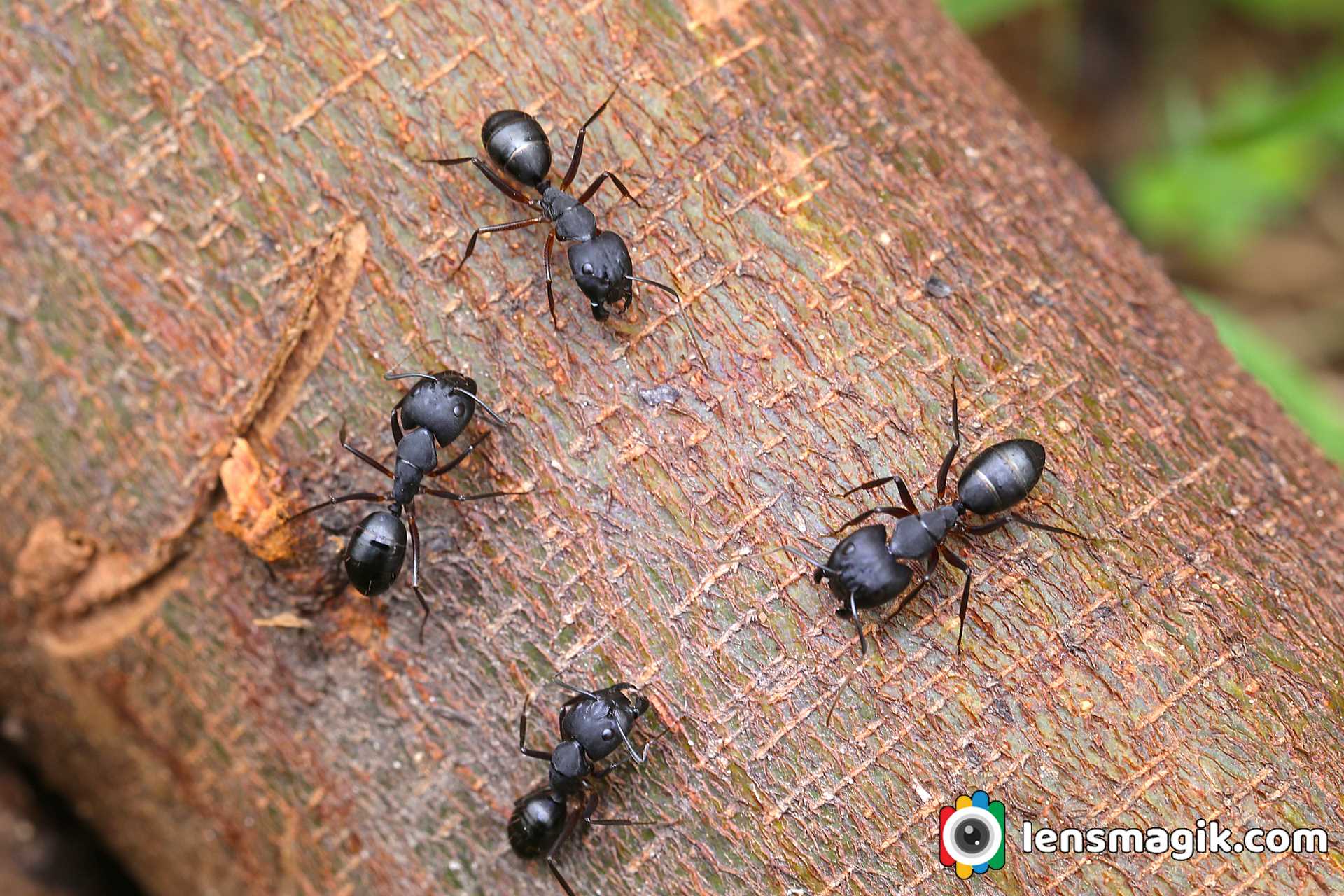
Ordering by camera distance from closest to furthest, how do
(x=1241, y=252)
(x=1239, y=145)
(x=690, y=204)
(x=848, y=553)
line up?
(x=848, y=553) < (x=690, y=204) < (x=1239, y=145) < (x=1241, y=252)

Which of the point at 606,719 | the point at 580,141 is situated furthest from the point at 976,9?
the point at 606,719

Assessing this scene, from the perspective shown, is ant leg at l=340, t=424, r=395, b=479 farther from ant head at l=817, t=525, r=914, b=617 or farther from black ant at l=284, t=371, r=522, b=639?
ant head at l=817, t=525, r=914, b=617

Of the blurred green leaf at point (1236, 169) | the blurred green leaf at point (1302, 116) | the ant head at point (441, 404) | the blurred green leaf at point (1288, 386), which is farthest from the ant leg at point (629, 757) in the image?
the blurred green leaf at point (1302, 116)

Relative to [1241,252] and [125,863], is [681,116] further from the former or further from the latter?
[1241,252]

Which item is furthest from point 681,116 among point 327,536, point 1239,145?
point 1239,145

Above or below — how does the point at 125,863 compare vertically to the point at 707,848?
above

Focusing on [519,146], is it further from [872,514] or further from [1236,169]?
[1236,169]
